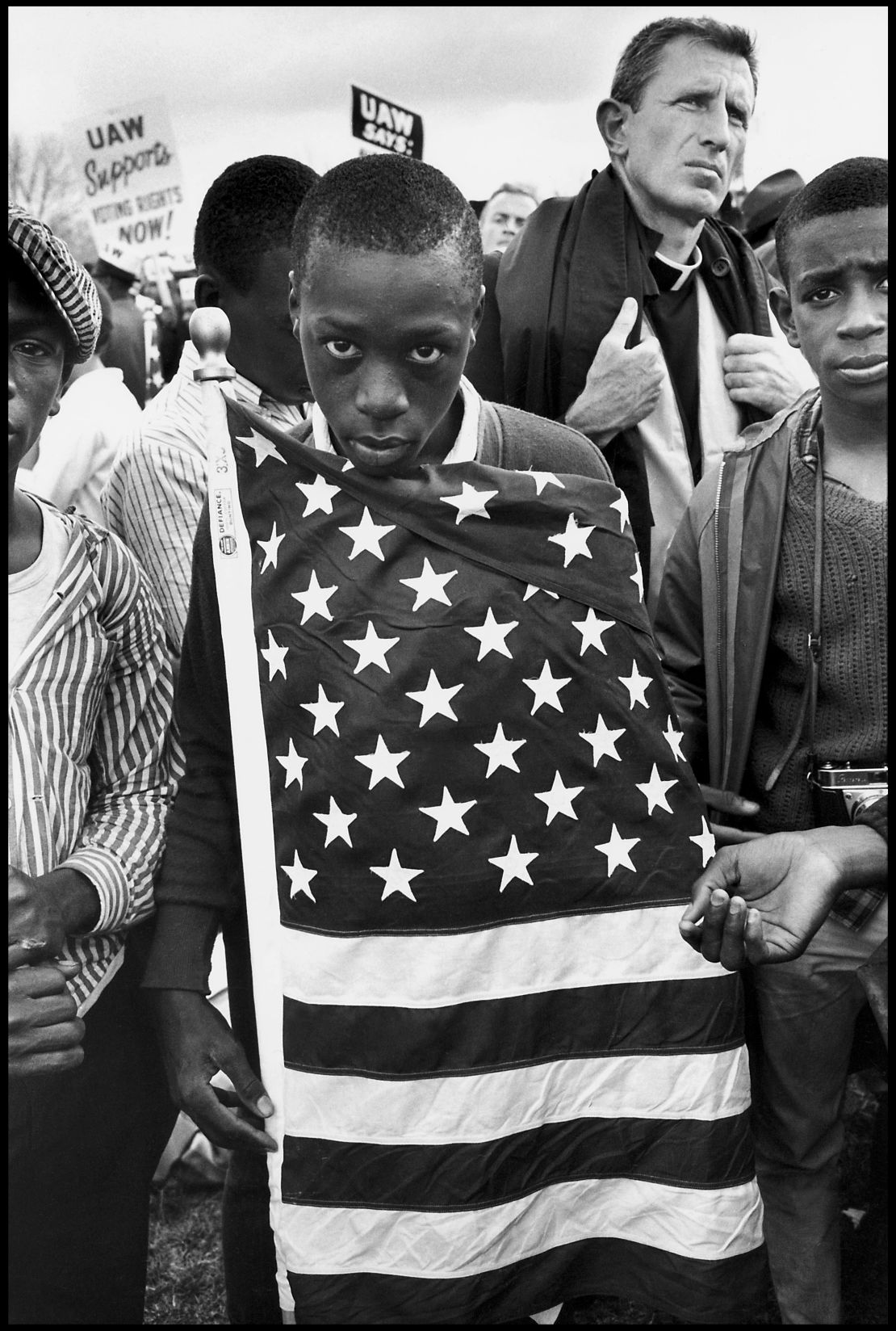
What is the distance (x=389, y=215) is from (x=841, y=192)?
0.93 metres

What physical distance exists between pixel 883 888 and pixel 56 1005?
141cm

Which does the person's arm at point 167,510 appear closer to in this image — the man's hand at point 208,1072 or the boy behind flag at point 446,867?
the boy behind flag at point 446,867

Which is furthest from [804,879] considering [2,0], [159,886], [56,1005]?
[2,0]

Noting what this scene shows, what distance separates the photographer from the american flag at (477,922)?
6.23ft

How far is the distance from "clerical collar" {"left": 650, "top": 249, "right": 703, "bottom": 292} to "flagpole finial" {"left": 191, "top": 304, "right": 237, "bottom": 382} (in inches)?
58.1

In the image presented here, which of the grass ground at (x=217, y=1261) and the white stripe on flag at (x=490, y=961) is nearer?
the white stripe on flag at (x=490, y=961)

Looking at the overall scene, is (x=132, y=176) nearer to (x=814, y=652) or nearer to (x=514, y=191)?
(x=514, y=191)

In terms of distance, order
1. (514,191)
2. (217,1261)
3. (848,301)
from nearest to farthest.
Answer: (848,301), (217,1261), (514,191)

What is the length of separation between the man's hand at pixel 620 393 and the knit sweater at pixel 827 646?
499 millimetres

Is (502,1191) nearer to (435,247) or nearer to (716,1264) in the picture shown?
(716,1264)

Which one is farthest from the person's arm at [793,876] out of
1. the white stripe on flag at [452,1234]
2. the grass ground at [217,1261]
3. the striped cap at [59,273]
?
the striped cap at [59,273]

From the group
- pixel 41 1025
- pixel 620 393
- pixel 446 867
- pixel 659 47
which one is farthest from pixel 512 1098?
pixel 659 47

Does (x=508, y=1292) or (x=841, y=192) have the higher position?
(x=841, y=192)

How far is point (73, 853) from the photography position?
1.97 m
